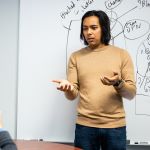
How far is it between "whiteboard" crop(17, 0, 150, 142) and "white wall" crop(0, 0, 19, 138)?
0.26ft

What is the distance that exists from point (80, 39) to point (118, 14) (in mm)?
353

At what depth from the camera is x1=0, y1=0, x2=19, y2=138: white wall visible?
2416mm

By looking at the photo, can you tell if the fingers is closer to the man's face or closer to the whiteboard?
the man's face

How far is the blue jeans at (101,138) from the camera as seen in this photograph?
185 cm

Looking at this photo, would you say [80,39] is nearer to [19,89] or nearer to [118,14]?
[118,14]

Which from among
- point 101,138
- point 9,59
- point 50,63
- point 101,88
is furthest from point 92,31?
point 9,59

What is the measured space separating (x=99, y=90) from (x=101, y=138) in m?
0.31

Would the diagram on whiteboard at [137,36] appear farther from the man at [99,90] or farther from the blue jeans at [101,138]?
the blue jeans at [101,138]

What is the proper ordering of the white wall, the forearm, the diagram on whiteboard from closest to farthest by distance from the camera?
1. the forearm
2. the diagram on whiteboard
3. the white wall

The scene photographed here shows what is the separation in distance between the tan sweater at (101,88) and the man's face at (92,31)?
0.06 meters

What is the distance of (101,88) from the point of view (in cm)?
188

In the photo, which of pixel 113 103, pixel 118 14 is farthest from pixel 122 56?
pixel 118 14

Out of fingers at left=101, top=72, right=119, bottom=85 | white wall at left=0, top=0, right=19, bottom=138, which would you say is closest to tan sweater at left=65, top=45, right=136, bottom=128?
fingers at left=101, top=72, right=119, bottom=85

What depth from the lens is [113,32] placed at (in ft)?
7.50
